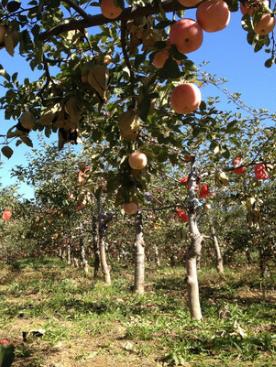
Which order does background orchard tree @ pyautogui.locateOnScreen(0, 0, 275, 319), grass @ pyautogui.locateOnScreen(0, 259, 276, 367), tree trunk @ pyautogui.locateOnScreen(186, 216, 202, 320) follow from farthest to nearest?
1. tree trunk @ pyautogui.locateOnScreen(186, 216, 202, 320)
2. grass @ pyautogui.locateOnScreen(0, 259, 276, 367)
3. background orchard tree @ pyautogui.locateOnScreen(0, 0, 275, 319)

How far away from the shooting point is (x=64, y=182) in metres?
13.5

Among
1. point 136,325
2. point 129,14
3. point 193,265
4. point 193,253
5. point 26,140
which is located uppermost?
point 129,14

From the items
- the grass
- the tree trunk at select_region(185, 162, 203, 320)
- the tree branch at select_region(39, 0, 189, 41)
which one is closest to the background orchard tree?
the tree branch at select_region(39, 0, 189, 41)

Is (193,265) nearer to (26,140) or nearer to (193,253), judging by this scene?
(193,253)

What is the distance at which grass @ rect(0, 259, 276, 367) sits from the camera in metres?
5.75

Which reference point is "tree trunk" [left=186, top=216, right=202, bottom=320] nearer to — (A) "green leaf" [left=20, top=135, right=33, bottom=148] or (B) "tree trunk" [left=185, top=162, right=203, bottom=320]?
(B) "tree trunk" [left=185, top=162, right=203, bottom=320]

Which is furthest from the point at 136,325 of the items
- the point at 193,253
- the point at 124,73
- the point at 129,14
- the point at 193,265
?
the point at 129,14

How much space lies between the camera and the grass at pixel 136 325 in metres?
5.75

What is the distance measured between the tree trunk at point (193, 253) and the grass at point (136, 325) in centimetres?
33

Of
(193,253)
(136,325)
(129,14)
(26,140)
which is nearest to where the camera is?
(129,14)

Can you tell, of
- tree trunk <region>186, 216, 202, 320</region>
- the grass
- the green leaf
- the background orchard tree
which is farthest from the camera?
tree trunk <region>186, 216, 202, 320</region>

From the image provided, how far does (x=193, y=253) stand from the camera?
7793 millimetres

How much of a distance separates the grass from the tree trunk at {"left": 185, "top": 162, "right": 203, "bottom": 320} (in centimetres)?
33

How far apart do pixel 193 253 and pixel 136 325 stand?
1.58m
